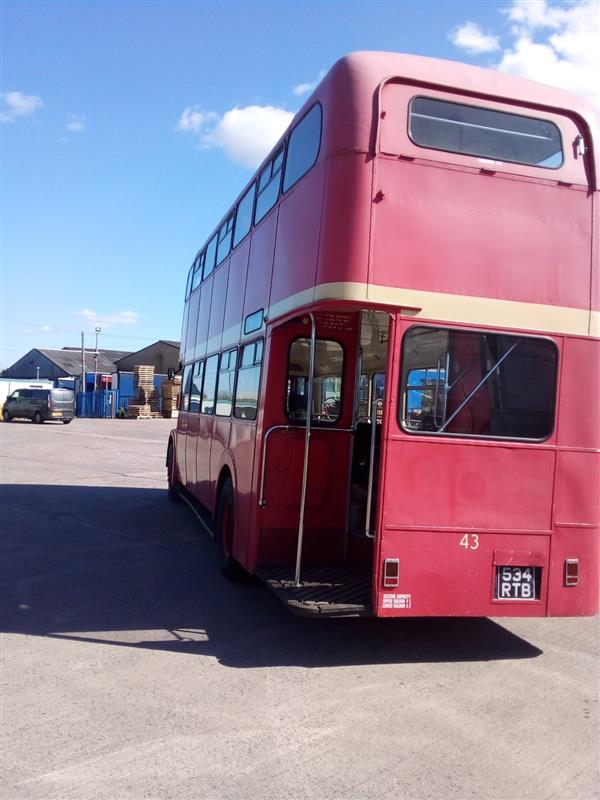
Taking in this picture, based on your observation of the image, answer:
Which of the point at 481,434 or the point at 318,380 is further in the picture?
the point at 318,380

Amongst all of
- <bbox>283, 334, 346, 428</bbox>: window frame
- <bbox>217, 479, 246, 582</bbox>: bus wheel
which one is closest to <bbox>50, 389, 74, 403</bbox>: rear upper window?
<bbox>217, 479, 246, 582</bbox>: bus wheel

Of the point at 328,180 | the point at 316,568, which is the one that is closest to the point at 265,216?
the point at 328,180

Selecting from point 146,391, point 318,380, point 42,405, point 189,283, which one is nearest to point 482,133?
point 318,380

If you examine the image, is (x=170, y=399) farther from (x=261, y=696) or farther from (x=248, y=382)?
(x=261, y=696)

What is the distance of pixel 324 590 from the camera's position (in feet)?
18.4

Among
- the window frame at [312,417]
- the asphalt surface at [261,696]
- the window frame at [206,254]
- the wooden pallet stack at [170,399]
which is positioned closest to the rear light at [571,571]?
→ the asphalt surface at [261,696]

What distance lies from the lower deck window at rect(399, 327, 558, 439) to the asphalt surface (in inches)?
70.1

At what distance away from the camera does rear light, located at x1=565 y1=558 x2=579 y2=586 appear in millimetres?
5281

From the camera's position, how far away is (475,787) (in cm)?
358

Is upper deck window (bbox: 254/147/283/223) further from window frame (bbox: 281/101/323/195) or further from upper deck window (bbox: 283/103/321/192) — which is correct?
upper deck window (bbox: 283/103/321/192)

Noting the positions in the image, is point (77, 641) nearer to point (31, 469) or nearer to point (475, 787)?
point (475, 787)

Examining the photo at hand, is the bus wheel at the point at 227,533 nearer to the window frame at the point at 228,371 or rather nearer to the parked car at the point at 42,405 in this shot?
the window frame at the point at 228,371

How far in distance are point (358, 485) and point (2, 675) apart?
11.4ft

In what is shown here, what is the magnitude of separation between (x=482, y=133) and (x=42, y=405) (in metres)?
35.2
